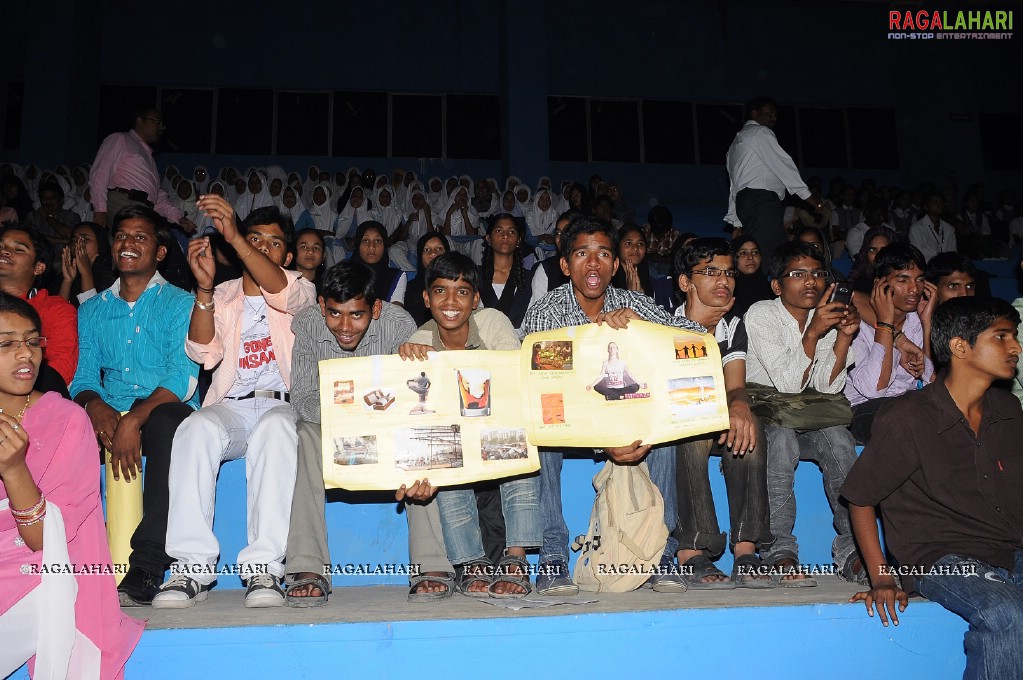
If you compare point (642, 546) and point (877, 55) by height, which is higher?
point (877, 55)

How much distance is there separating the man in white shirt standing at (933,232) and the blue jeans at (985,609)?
26.5 ft

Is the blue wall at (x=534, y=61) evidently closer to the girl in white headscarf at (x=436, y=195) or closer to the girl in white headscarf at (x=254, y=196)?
the girl in white headscarf at (x=436, y=195)

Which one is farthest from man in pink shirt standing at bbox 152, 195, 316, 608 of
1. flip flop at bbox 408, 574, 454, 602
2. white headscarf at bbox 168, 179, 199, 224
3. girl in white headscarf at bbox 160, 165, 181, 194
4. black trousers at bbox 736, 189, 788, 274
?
girl in white headscarf at bbox 160, 165, 181, 194

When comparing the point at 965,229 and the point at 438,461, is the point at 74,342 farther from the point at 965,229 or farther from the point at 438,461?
the point at 965,229

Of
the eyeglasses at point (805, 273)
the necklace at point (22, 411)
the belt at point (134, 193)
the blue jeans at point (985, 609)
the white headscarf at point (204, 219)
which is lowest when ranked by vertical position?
the blue jeans at point (985, 609)

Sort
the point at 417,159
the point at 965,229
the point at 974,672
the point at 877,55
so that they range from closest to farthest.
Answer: the point at 974,672 < the point at 965,229 < the point at 417,159 < the point at 877,55

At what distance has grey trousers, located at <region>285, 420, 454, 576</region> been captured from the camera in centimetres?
271

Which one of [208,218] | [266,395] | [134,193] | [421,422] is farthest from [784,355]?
[208,218]

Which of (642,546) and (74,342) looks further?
(74,342)

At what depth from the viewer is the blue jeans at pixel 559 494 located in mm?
2914

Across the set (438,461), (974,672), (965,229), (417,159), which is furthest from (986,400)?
(417,159)

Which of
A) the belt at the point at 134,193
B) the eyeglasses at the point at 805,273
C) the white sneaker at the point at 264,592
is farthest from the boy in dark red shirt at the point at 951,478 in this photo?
the belt at the point at 134,193

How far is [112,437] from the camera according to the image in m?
3.00

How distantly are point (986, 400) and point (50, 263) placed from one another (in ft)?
13.1
